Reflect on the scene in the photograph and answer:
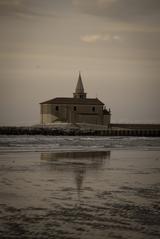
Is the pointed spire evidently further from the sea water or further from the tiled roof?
the sea water

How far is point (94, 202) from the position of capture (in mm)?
9125

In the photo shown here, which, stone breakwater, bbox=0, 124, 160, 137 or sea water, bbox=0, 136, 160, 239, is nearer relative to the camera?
sea water, bbox=0, 136, 160, 239

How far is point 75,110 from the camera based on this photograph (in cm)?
7869

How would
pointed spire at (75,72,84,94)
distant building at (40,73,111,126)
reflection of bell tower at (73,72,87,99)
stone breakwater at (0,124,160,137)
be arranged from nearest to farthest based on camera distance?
stone breakwater at (0,124,160,137) → distant building at (40,73,111,126) → reflection of bell tower at (73,72,87,99) → pointed spire at (75,72,84,94)

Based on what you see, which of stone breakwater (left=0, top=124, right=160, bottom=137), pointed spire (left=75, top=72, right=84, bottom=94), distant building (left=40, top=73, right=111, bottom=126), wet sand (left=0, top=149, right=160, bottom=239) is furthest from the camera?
pointed spire (left=75, top=72, right=84, bottom=94)

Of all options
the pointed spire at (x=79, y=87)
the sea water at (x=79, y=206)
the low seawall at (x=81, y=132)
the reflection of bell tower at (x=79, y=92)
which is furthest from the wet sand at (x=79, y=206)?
the pointed spire at (x=79, y=87)

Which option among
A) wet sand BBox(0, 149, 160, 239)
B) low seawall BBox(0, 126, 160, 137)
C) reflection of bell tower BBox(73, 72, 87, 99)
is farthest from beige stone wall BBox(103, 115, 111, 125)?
wet sand BBox(0, 149, 160, 239)

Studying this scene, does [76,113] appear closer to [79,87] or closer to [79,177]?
[79,87]

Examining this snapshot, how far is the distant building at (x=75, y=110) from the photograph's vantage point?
7862 cm

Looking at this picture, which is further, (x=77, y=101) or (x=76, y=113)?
(x=76, y=113)

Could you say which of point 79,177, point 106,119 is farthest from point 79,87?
point 79,177

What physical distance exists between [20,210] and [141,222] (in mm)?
2454

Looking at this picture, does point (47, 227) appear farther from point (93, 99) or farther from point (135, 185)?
point (93, 99)

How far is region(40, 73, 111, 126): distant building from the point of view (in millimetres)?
78625
